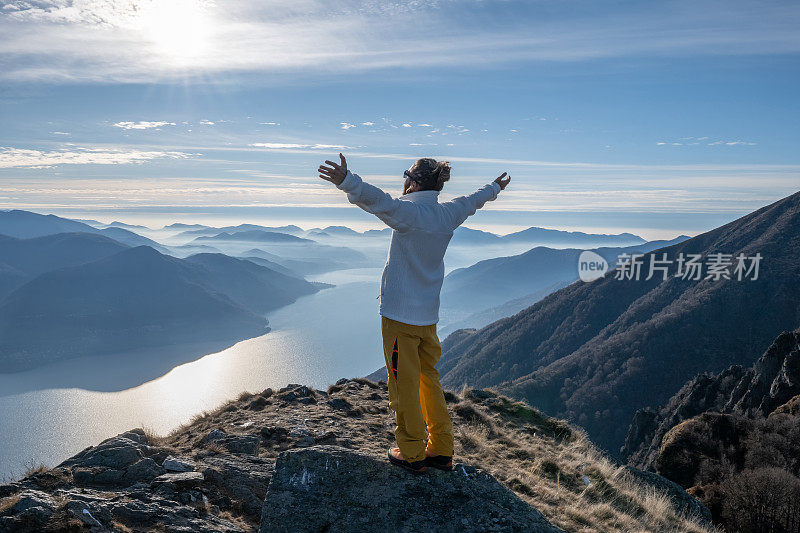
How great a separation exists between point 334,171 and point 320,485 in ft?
9.93

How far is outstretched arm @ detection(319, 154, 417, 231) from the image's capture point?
412 centimetres

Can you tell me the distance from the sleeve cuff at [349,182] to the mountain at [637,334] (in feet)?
273

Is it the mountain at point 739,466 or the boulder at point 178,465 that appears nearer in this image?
the boulder at point 178,465

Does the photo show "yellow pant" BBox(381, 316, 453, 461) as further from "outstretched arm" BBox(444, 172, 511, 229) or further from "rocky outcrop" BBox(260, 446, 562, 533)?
"outstretched arm" BBox(444, 172, 511, 229)

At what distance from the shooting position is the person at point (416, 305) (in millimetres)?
4762

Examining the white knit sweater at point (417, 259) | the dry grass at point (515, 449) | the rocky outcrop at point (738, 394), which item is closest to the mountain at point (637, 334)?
the rocky outcrop at point (738, 394)

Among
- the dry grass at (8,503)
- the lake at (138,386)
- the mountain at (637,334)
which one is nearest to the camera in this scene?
the dry grass at (8,503)

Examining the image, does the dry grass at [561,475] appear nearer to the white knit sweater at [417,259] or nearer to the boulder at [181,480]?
the white knit sweater at [417,259]

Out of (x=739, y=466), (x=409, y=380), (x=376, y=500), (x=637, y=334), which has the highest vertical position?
(x=409, y=380)

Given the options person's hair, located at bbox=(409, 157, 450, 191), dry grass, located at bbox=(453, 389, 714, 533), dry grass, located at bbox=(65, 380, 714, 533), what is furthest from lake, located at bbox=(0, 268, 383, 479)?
person's hair, located at bbox=(409, 157, 450, 191)

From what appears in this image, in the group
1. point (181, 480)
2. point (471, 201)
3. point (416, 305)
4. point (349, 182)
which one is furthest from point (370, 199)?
point (181, 480)

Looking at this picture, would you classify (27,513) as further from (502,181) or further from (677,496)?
(677,496)

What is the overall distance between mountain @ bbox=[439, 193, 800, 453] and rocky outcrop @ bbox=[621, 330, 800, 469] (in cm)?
2784

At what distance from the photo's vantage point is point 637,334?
105 m
